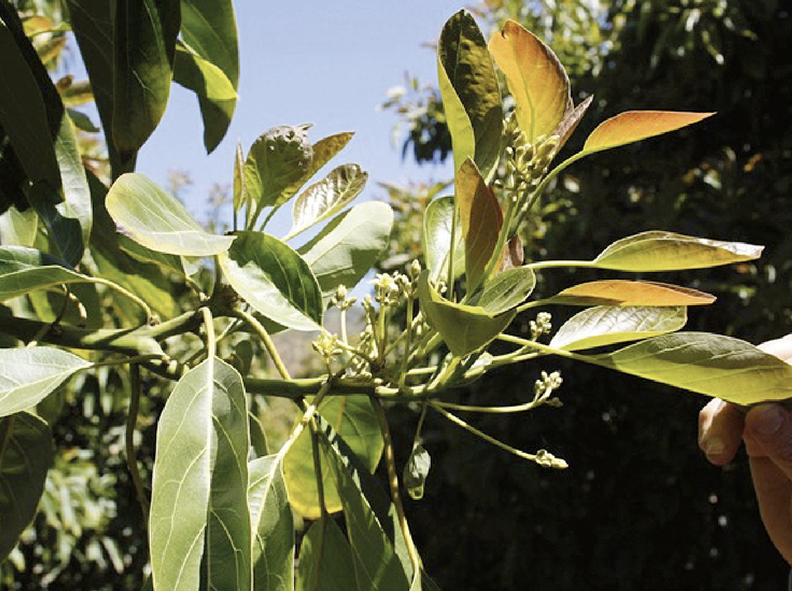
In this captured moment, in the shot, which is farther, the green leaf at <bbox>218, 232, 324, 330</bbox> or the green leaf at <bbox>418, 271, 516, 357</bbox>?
the green leaf at <bbox>218, 232, 324, 330</bbox>

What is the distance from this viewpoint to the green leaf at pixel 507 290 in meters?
0.43

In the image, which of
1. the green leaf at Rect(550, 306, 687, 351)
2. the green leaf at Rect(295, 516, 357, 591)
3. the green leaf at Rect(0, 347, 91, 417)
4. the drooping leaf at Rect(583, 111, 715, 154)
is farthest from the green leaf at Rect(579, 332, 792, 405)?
the green leaf at Rect(0, 347, 91, 417)

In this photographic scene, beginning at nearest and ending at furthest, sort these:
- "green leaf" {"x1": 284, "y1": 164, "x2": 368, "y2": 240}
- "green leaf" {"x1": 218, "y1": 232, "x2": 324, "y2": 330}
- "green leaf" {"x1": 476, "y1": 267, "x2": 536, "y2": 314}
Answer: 1. "green leaf" {"x1": 476, "y1": 267, "x2": 536, "y2": 314}
2. "green leaf" {"x1": 218, "y1": 232, "x2": 324, "y2": 330}
3. "green leaf" {"x1": 284, "y1": 164, "x2": 368, "y2": 240}

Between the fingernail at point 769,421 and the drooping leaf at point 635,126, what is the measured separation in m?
0.22

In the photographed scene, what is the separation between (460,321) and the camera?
0.44m

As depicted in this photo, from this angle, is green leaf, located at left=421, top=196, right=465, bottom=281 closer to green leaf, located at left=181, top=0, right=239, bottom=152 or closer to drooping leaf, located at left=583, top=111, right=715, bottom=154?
drooping leaf, located at left=583, top=111, right=715, bottom=154

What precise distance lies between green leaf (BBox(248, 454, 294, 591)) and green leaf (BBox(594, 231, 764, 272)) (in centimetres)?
23

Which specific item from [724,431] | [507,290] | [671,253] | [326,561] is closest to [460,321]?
[507,290]

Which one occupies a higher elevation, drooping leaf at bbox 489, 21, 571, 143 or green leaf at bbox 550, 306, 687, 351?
drooping leaf at bbox 489, 21, 571, 143

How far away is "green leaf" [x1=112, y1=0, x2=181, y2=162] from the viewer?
0.61 metres

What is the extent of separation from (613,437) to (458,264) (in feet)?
8.52

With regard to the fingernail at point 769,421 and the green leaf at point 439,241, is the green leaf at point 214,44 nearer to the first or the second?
the green leaf at point 439,241

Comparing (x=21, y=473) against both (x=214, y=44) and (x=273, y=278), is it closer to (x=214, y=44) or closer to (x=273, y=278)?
(x=273, y=278)

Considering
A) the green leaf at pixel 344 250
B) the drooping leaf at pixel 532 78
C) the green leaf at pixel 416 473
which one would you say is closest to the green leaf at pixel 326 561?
the green leaf at pixel 416 473
